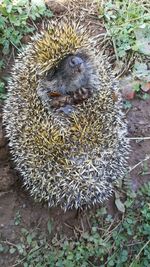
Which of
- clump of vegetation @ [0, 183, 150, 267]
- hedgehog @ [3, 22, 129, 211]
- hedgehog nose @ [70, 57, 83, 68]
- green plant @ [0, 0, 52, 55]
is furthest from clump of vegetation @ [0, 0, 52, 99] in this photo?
clump of vegetation @ [0, 183, 150, 267]

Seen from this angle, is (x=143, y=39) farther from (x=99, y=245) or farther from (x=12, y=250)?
(x=12, y=250)

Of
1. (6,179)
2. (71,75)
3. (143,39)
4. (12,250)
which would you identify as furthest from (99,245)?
(143,39)

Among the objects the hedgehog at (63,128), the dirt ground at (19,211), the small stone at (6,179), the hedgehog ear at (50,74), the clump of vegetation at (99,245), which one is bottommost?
the clump of vegetation at (99,245)

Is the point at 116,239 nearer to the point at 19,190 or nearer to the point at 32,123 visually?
the point at 19,190

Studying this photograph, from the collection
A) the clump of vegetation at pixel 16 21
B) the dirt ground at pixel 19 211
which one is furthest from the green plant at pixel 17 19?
the dirt ground at pixel 19 211

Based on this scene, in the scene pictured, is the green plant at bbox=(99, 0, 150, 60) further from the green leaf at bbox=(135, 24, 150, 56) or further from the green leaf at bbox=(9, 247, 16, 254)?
the green leaf at bbox=(9, 247, 16, 254)

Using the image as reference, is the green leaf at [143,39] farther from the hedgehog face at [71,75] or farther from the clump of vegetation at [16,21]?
the hedgehog face at [71,75]
